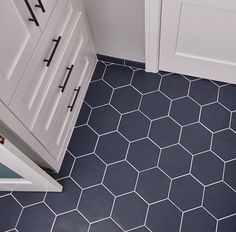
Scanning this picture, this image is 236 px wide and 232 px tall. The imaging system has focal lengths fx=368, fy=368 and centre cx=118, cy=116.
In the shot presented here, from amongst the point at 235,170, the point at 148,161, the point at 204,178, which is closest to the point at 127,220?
the point at 148,161

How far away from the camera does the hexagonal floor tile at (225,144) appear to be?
1896 millimetres

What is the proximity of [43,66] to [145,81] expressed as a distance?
2.61ft

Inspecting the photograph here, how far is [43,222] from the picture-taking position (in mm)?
1850

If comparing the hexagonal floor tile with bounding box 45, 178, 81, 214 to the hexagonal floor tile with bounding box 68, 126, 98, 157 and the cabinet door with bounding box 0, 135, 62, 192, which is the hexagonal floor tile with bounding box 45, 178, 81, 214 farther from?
the hexagonal floor tile with bounding box 68, 126, 98, 157

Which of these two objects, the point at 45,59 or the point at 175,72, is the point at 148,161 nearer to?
the point at 175,72

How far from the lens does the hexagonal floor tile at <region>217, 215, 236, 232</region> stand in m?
1.75

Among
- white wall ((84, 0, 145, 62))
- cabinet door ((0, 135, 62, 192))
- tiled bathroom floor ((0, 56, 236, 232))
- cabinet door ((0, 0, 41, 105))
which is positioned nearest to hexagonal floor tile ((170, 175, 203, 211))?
tiled bathroom floor ((0, 56, 236, 232))

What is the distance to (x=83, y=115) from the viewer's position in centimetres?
207

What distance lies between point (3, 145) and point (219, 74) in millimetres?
1263

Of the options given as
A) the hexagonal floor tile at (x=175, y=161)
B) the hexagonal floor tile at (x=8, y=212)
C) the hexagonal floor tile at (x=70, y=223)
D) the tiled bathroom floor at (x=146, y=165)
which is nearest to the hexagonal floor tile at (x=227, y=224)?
the tiled bathroom floor at (x=146, y=165)

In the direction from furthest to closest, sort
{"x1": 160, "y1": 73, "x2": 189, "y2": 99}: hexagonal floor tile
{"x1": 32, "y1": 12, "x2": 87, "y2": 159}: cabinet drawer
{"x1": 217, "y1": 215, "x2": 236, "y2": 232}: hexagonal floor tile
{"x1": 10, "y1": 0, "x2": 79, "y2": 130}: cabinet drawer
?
{"x1": 160, "y1": 73, "x2": 189, "y2": 99}: hexagonal floor tile < {"x1": 217, "y1": 215, "x2": 236, "y2": 232}: hexagonal floor tile < {"x1": 32, "y1": 12, "x2": 87, "y2": 159}: cabinet drawer < {"x1": 10, "y1": 0, "x2": 79, "y2": 130}: cabinet drawer

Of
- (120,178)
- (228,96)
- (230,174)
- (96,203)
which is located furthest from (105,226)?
(228,96)

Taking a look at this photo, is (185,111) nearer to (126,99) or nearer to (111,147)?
(126,99)

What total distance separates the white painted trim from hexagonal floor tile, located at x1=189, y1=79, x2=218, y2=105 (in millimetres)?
236
